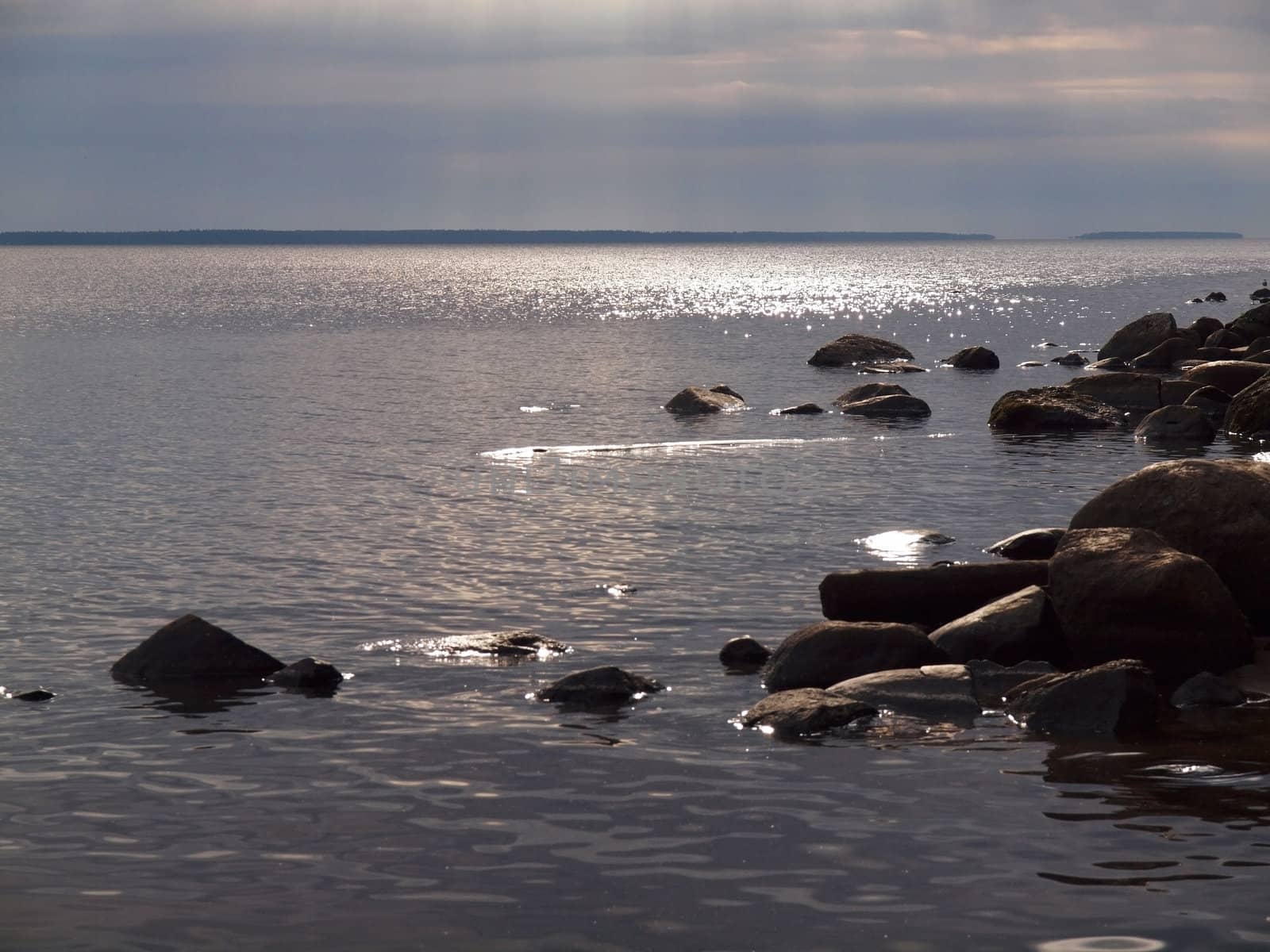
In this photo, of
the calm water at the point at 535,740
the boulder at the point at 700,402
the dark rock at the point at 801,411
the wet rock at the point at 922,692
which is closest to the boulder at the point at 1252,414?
the calm water at the point at 535,740

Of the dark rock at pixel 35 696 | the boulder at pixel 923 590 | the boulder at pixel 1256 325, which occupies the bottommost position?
the dark rock at pixel 35 696

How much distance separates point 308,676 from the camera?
15.3m

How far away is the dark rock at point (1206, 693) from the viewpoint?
14586mm

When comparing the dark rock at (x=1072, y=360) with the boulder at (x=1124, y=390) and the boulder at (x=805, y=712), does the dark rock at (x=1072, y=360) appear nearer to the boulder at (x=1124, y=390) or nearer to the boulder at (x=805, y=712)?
the boulder at (x=1124, y=390)

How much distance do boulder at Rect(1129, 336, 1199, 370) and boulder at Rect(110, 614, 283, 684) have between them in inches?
1870

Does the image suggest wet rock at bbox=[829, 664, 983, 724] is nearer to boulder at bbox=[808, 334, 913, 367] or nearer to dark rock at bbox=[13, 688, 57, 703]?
dark rock at bbox=[13, 688, 57, 703]

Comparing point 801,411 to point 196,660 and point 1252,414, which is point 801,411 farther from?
point 196,660

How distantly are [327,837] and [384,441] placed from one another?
26887 mm

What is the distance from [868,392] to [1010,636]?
30.9 m

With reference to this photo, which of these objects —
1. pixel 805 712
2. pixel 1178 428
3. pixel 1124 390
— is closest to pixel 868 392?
pixel 1124 390

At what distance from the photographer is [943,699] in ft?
46.9

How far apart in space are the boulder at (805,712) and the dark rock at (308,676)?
4327mm

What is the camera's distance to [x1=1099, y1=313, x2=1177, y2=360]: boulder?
6060 cm

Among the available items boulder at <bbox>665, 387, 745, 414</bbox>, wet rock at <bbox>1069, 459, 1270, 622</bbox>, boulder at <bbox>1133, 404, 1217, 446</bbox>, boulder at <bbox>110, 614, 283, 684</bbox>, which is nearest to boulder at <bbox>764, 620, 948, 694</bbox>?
wet rock at <bbox>1069, 459, 1270, 622</bbox>
